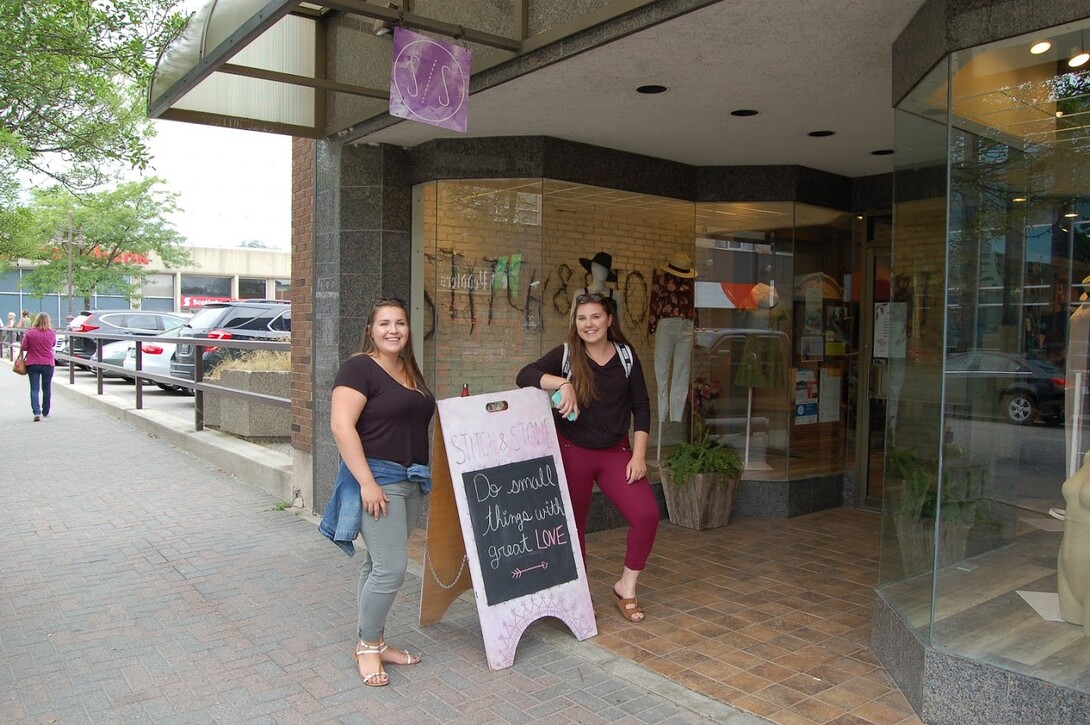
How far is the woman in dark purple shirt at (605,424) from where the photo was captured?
4605 millimetres

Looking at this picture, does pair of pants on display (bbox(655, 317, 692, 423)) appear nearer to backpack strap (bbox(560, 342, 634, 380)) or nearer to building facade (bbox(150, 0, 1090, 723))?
building facade (bbox(150, 0, 1090, 723))

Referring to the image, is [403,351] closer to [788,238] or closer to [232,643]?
[232,643]

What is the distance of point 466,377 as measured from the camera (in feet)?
22.6

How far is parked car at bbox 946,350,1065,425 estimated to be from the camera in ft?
13.1

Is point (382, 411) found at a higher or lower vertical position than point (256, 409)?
higher

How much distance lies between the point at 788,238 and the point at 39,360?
37.2 feet

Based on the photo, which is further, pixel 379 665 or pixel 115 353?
pixel 115 353

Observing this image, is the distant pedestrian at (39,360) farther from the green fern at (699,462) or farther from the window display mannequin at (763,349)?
the window display mannequin at (763,349)

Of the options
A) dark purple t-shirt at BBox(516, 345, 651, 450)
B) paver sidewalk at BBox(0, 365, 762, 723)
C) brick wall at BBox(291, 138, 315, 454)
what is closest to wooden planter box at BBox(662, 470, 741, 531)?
dark purple t-shirt at BBox(516, 345, 651, 450)

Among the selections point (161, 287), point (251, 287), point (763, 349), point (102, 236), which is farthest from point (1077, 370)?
point (251, 287)

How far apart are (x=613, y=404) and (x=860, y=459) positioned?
13.0 ft

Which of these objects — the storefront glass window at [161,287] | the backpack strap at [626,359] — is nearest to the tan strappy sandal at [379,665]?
the backpack strap at [626,359]

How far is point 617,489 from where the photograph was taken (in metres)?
4.65

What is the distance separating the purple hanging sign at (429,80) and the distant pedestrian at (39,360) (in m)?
10.9
